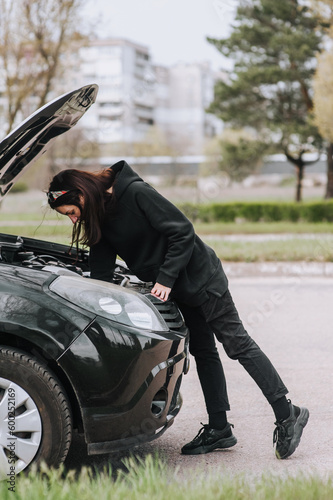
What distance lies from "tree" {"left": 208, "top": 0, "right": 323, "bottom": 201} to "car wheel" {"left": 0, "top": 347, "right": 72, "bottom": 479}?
24.5 m

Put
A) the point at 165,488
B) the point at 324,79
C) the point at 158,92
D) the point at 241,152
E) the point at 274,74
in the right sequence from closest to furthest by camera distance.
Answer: the point at 165,488 < the point at 324,79 < the point at 274,74 < the point at 241,152 < the point at 158,92

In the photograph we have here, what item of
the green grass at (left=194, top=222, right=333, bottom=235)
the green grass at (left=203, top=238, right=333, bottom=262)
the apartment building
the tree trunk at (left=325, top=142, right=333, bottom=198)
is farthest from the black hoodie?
the apartment building

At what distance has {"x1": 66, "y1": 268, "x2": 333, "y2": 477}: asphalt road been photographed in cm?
343

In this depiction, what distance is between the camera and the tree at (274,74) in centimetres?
2659

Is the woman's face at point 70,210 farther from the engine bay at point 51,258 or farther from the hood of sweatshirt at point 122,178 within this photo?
the engine bay at point 51,258

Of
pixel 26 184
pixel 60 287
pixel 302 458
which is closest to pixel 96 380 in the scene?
pixel 60 287

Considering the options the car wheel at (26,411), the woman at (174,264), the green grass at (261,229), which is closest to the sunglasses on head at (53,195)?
the woman at (174,264)

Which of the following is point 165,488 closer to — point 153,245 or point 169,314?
point 169,314

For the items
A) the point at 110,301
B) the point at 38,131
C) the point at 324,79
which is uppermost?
the point at 324,79

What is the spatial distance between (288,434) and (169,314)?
0.89 metres

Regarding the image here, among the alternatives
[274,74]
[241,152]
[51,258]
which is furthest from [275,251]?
[241,152]

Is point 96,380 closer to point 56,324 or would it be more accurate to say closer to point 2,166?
point 56,324

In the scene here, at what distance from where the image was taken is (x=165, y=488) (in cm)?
249

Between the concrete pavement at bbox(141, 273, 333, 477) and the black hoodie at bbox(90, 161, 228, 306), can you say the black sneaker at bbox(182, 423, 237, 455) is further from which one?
the black hoodie at bbox(90, 161, 228, 306)
